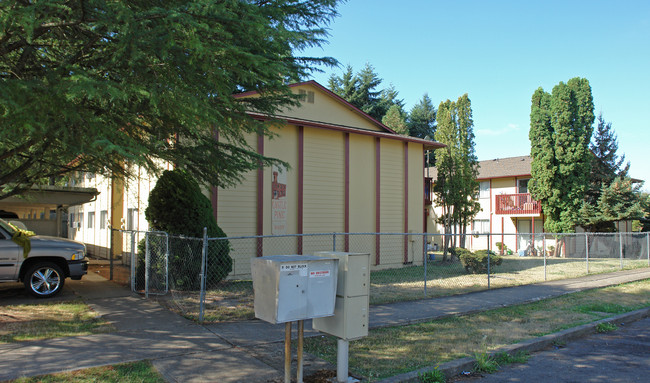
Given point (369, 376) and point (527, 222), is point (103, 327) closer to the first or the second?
point (369, 376)

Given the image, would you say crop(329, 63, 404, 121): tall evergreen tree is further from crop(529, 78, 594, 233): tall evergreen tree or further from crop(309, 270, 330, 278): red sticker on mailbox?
crop(309, 270, 330, 278): red sticker on mailbox

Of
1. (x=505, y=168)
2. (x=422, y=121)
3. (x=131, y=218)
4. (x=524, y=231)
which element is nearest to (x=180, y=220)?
(x=131, y=218)

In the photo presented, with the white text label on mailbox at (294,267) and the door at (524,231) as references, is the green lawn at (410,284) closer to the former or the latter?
the white text label on mailbox at (294,267)

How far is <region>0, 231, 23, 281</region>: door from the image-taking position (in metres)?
9.32

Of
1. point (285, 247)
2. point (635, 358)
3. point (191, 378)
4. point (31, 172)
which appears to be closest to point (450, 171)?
point (285, 247)

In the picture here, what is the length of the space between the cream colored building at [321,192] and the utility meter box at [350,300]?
29.6ft

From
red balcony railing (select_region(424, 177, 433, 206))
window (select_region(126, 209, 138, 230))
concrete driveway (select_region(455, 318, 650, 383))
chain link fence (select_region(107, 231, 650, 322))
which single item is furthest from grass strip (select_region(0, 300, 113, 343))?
red balcony railing (select_region(424, 177, 433, 206))

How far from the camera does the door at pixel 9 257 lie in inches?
367

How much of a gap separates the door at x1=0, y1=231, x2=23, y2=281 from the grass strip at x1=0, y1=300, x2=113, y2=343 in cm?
89

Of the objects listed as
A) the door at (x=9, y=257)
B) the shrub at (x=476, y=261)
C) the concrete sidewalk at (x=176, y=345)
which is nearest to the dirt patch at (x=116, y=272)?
the concrete sidewalk at (x=176, y=345)

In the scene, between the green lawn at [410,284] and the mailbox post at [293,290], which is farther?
the green lawn at [410,284]

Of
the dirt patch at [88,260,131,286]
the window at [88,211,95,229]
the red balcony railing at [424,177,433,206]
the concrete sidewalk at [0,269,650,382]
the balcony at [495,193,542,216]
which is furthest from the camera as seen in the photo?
the red balcony railing at [424,177,433,206]

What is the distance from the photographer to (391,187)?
18359mm

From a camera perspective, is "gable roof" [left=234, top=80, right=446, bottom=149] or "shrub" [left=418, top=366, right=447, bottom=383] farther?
"gable roof" [left=234, top=80, right=446, bottom=149]
